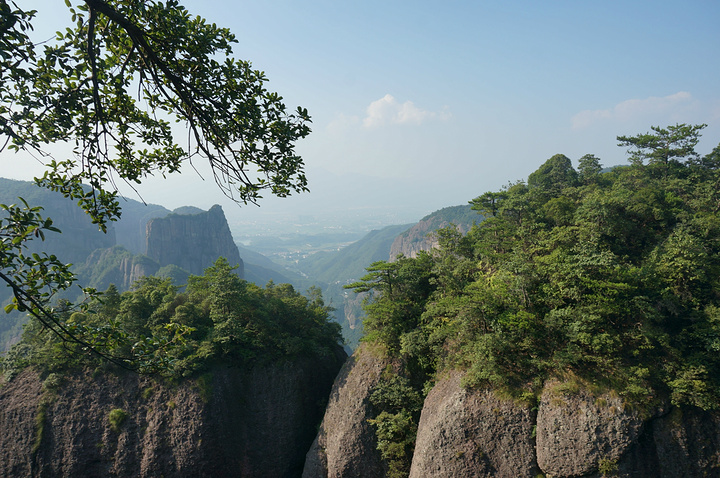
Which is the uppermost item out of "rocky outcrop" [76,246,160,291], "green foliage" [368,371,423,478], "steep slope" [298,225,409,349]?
"rocky outcrop" [76,246,160,291]

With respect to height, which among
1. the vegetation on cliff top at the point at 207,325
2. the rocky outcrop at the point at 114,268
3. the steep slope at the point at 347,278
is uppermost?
the rocky outcrop at the point at 114,268

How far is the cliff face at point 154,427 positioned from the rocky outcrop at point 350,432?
2604 mm

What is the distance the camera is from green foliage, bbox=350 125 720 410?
39.9ft

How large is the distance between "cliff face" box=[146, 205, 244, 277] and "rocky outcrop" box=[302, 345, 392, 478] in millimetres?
94991

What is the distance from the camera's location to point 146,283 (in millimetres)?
25016

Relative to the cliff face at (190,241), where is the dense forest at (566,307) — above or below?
below

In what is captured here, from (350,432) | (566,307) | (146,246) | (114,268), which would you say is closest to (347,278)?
(146,246)

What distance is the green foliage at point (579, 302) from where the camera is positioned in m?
12.2

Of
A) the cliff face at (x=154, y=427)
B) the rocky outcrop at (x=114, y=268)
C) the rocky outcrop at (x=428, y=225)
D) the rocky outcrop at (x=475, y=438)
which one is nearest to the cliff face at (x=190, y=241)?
the rocky outcrop at (x=114, y=268)

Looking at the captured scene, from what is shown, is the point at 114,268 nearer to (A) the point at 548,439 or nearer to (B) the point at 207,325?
(B) the point at 207,325

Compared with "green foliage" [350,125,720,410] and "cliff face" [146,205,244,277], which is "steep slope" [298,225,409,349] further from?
"green foliage" [350,125,720,410]

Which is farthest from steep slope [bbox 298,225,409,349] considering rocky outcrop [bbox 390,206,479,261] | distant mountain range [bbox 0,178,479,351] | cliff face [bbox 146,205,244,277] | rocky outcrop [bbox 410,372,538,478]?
rocky outcrop [bbox 410,372,538,478]

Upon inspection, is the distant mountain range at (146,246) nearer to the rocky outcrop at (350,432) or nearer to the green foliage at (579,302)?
the rocky outcrop at (350,432)

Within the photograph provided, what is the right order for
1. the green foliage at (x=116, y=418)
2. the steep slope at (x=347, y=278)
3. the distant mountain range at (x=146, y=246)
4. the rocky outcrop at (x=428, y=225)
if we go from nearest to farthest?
the green foliage at (x=116, y=418), the distant mountain range at (x=146, y=246), the rocky outcrop at (x=428, y=225), the steep slope at (x=347, y=278)
